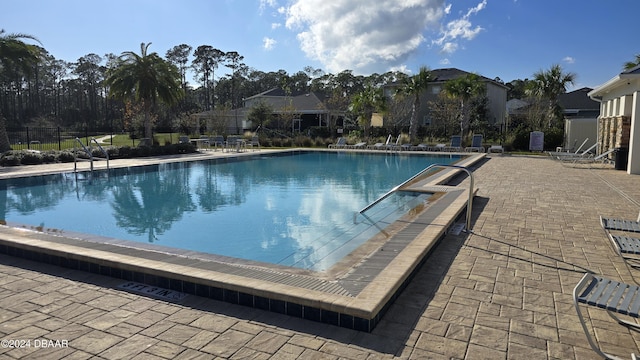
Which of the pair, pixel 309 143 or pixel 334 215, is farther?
pixel 309 143

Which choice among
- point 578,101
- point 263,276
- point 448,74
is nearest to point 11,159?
point 263,276

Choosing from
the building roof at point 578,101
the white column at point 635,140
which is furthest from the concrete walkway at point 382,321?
the building roof at point 578,101

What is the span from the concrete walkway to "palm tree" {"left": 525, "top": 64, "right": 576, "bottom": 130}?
79.8 ft

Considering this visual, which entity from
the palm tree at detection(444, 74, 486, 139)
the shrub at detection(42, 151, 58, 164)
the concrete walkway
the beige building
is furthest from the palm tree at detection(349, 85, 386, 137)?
the concrete walkway

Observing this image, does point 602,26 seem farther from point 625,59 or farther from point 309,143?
point 309,143

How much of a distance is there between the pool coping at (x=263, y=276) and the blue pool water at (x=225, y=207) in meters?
1.21

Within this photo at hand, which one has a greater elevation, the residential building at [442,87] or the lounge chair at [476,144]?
the residential building at [442,87]

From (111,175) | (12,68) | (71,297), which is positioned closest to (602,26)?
(111,175)

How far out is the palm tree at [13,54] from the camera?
1792 cm

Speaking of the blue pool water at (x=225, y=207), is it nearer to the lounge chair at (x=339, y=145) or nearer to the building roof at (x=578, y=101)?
the lounge chair at (x=339, y=145)

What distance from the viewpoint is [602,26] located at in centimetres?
1778

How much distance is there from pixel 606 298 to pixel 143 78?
22437mm

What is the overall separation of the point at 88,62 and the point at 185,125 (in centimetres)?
3436

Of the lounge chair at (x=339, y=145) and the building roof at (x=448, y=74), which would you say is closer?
the lounge chair at (x=339, y=145)
